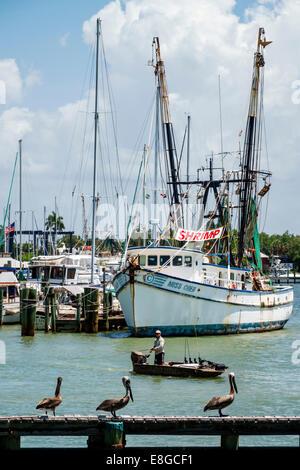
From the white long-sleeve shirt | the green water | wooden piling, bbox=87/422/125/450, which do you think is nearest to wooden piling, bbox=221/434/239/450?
wooden piling, bbox=87/422/125/450

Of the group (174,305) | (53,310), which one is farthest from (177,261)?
(53,310)

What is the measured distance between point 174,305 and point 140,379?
1298 cm

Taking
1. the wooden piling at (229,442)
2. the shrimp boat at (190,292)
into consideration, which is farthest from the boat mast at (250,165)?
the wooden piling at (229,442)

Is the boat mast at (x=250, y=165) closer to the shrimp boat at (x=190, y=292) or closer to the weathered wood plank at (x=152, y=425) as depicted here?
the shrimp boat at (x=190, y=292)

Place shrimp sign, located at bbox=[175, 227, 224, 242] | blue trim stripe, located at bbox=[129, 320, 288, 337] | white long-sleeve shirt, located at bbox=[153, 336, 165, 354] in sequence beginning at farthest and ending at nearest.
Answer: shrimp sign, located at bbox=[175, 227, 224, 242]
blue trim stripe, located at bbox=[129, 320, 288, 337]
white long-sleeve shirt, located at bbox=[153, 336, 165, 354]

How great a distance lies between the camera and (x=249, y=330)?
44.1 meters

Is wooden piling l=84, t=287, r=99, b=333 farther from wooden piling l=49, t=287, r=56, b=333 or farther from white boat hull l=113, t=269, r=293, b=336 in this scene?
wooden piling l=49, t=287, r=56, b=333

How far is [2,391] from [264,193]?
100 feet

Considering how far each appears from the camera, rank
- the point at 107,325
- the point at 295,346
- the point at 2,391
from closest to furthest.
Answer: the point at 2,391 < the point at 295,346 < the point at 107,325

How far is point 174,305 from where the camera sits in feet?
131

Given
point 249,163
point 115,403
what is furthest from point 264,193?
point 115,403

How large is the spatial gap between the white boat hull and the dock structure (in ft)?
78.1

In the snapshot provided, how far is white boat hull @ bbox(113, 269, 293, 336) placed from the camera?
3956cm
